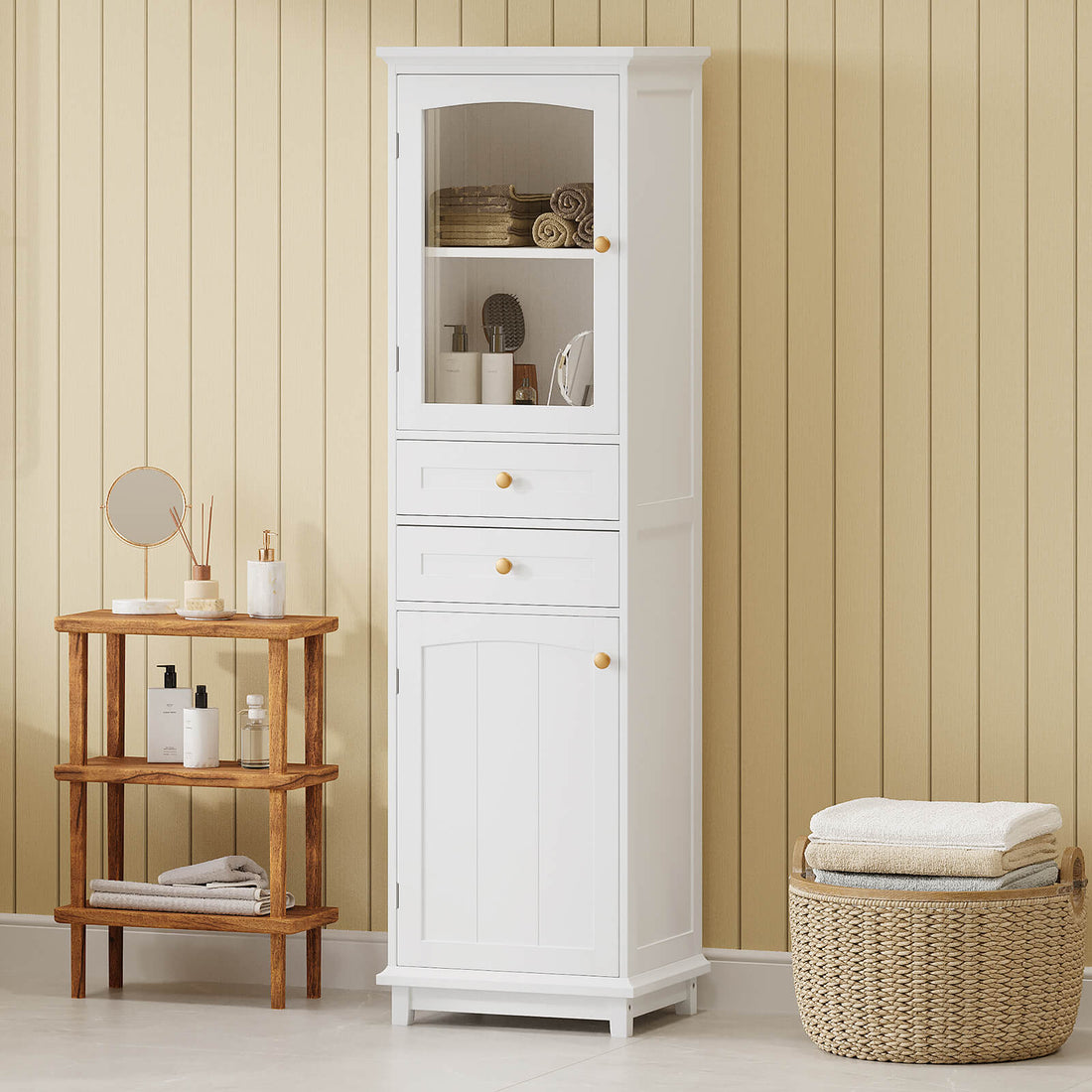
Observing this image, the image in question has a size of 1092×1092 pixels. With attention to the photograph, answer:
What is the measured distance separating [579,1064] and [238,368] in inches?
61.1

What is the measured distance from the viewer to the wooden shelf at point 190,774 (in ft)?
10.8

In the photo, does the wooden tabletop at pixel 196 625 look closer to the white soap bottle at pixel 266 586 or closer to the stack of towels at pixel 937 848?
the white soap bottle at pixel 266 586

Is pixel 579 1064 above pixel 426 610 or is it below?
below

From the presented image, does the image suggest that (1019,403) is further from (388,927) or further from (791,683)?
(388,927)

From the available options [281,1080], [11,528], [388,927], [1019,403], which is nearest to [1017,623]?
[1019,403]

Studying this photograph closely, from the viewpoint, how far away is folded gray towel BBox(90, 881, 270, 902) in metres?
3.33

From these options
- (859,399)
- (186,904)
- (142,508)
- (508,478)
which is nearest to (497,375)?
(508,478)

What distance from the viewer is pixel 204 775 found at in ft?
10.9

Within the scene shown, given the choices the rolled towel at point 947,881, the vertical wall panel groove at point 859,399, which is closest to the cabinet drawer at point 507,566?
the vertical wall panel groove at point 859,399

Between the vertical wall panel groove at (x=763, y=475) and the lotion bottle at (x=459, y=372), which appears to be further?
the vertical wall panel groove at (x=763, y=475)

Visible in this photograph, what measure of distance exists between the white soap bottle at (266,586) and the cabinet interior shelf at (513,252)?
26.5 inches

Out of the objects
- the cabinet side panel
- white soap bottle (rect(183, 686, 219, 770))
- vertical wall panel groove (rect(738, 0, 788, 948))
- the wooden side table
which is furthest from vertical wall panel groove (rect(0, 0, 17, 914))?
vertical wall panel groove (rect(738, 0, 788, 948))

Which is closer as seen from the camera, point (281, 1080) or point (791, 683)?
point (281, 1080)

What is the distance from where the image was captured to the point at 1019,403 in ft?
10.7
